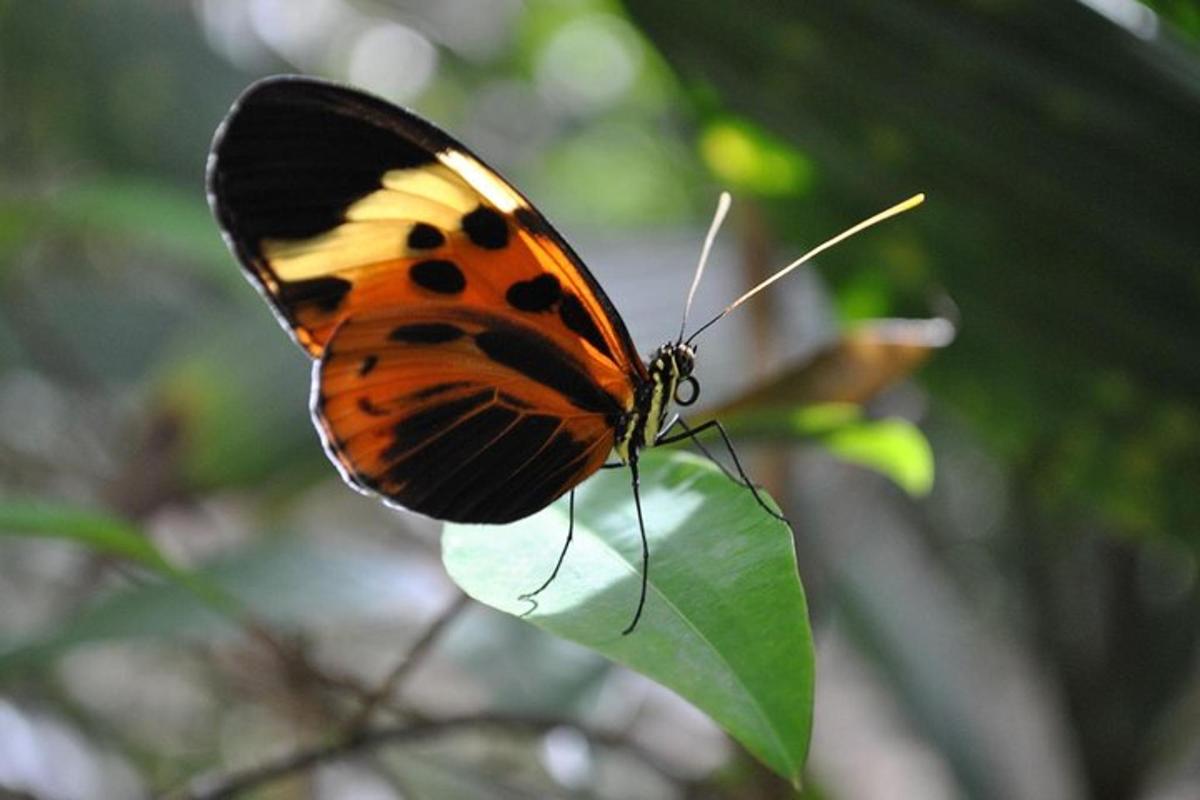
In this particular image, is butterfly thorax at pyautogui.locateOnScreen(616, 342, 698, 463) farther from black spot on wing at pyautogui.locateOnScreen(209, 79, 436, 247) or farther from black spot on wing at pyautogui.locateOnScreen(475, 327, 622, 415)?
black spot on wing at pyautogui.locateOnScreen(209, 79, 436, 247)

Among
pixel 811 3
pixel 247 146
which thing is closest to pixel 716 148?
pixel 811 3

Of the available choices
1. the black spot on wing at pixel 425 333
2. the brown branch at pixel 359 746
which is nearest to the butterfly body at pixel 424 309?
the black spot on wing at pixel 425 333

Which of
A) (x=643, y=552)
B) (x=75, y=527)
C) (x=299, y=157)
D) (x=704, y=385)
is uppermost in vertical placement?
(x=299, y=157)

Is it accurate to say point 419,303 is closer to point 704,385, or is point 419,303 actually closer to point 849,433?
point 849,433

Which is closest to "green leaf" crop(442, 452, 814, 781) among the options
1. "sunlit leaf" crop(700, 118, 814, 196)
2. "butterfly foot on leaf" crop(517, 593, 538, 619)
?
"butterfly foot on leaf" crop(517, 593, 538, 619)

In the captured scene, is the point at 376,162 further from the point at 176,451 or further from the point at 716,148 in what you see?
the point at 176,451

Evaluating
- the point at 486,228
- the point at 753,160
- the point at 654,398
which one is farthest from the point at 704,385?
the point at 486,228

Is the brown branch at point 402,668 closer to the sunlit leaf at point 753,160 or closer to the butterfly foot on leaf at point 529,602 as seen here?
the butterfly foot on leaf at point 529,602
